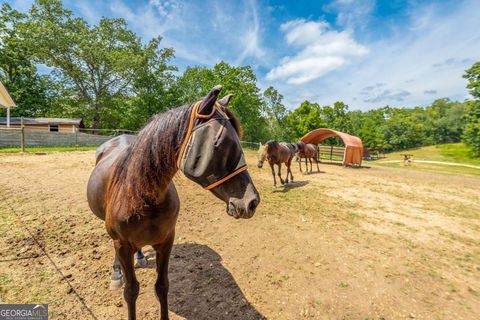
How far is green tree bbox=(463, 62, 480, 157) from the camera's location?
27922 mm

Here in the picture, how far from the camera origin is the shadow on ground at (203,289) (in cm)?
253

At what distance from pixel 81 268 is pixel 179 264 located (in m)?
1.42

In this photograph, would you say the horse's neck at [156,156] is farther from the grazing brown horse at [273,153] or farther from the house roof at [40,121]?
the house roof at [40,121]

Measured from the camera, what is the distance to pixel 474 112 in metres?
28.4

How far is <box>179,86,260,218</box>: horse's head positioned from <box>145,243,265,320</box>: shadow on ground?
1.82 m

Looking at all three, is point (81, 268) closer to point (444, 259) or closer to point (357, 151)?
point (444, 259)

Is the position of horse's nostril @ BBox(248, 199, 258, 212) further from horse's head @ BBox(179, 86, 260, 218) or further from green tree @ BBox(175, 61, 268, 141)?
green tree @ BBox(175, 61, 268, 141)

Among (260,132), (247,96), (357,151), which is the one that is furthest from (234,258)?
(260,132)

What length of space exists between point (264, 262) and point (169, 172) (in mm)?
2677

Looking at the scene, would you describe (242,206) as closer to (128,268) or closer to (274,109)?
(128,268)

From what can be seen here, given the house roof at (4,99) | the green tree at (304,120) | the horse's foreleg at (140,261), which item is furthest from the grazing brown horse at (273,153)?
the green tree at (304,120)

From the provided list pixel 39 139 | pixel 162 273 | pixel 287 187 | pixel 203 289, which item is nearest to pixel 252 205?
pixel 162 273

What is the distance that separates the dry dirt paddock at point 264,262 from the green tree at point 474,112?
33202mm

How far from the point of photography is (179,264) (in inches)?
134
